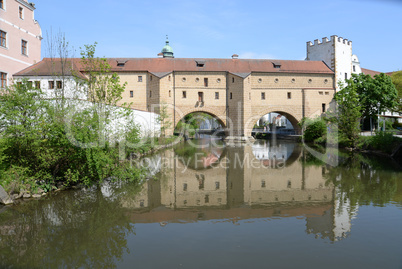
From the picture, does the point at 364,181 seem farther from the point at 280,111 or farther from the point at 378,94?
the point at 280,111

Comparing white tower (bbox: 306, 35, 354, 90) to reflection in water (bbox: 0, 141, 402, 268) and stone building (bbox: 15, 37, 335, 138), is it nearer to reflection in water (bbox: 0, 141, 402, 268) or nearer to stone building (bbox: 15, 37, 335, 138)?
stone building (bbox: 15, 37, 335, 138)

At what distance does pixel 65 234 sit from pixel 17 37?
59.2ft

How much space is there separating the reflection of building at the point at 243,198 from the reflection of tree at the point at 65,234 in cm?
94

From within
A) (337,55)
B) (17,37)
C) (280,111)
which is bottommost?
(280,111)

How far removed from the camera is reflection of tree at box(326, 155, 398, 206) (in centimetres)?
992

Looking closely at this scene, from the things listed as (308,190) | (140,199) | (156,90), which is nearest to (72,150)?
(140,199)

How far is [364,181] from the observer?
12633 mm

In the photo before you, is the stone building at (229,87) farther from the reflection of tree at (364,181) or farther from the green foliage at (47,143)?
the green foliage at (47,143)

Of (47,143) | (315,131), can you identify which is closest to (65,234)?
(47,143)

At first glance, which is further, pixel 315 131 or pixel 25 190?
pixel 315 131

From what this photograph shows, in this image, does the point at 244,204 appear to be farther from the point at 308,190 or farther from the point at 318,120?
the point at 318,120

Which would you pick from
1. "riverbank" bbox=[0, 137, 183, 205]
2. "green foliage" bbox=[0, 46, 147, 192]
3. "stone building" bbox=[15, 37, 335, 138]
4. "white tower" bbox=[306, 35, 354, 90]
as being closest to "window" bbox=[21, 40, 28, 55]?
"green foliage" bbox=[0, 46, 147, 192]

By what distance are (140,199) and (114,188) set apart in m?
1.90

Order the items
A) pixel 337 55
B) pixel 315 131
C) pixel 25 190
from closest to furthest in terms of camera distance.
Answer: pixel 25 190, pixel 315 131, pixel 337 55
